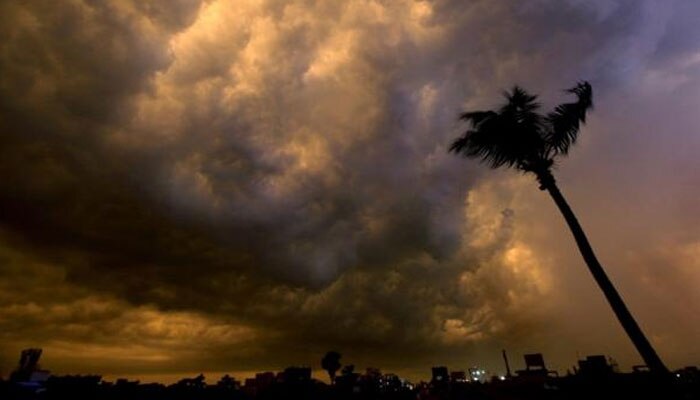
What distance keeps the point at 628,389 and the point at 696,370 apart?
1671 centimetres

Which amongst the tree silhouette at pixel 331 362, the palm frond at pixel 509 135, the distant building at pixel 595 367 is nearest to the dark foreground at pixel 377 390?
the distant building at pixel 595 367

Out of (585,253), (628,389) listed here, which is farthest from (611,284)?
(628,389)

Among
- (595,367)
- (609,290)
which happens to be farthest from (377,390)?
(609,290)

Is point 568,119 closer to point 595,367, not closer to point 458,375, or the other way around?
point 595,367

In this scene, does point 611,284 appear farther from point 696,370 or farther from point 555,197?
point 696,370

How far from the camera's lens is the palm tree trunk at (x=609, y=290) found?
1489cm

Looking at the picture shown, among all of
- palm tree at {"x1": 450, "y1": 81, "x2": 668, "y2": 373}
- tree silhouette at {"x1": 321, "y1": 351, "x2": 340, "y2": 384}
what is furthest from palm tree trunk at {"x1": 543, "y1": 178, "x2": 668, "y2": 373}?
tree silhouette at {"x1": 321, "y1": 351, "x2": 340, "y2": 384}

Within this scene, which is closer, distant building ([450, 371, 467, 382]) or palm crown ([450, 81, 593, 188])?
palm crown ([450, 81, 593, 188])

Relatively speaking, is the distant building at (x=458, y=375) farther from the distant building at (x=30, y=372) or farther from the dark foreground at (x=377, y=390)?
the distant building at (x=30, y=372)

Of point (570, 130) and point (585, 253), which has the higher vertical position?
point (570, 130)

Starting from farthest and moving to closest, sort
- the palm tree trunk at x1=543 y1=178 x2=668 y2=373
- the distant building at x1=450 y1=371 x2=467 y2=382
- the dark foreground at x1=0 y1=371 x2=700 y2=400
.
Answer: the distant building at x1=450 y1=371 x2=467 y2=382
the dark foreground at x1=0 y1=371 x2=700 y2=400
the palm tree trunk at x1=543 y1=178 x2=668 y2=373

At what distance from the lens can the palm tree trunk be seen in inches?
586

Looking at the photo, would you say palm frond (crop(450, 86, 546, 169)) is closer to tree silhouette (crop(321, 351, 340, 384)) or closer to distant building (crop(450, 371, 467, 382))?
distant building (crop(450, 371, 467, 382))

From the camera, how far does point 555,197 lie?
17.9 meters
